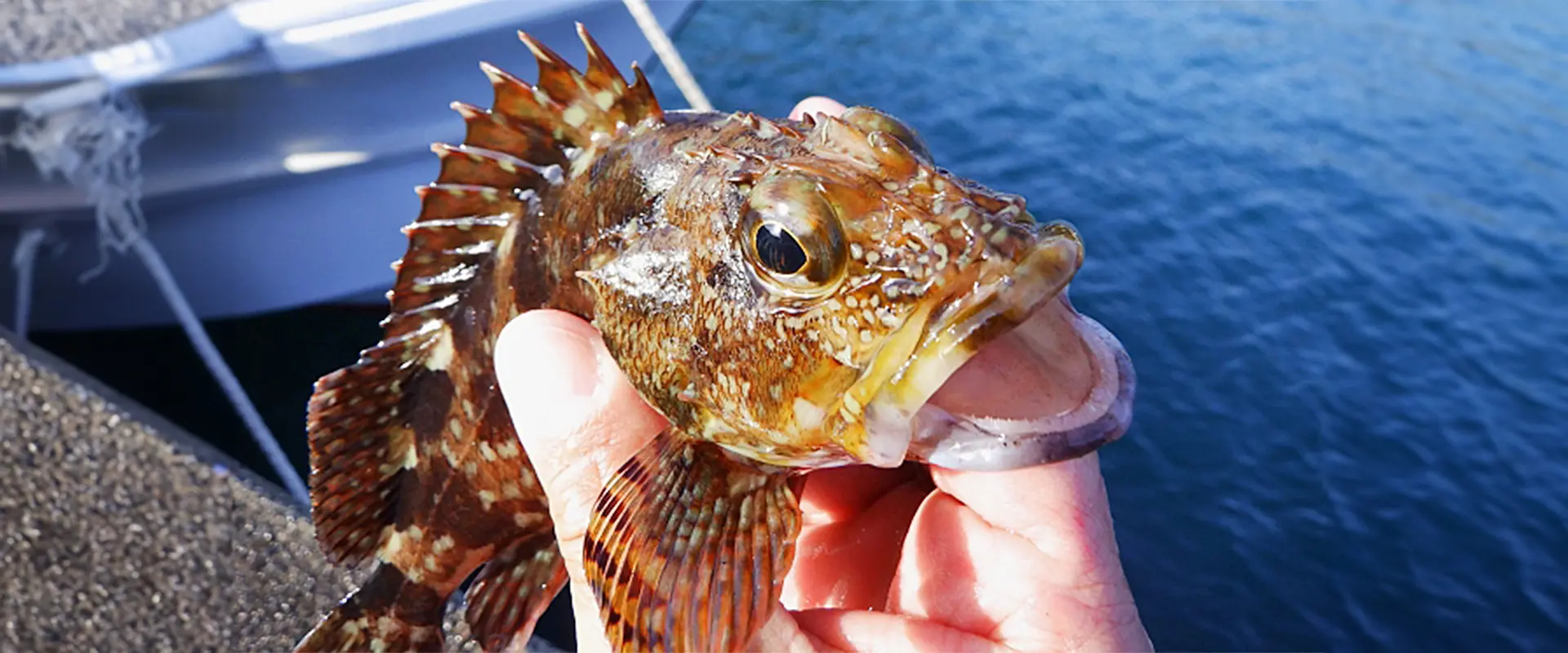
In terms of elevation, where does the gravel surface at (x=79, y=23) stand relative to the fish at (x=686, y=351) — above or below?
above

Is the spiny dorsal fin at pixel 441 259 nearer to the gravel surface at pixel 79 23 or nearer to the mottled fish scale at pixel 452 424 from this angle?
the mottled fish scale at pixel 452 424

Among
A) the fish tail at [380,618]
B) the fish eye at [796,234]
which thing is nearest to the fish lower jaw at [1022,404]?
the fish eye at [796,234]

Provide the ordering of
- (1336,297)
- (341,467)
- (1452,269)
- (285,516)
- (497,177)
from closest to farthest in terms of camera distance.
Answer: (497,177)
(341,467)
(285,516)
(1336,297)
(1452,269)

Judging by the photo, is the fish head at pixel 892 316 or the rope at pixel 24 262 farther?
the rope at pixel 24 262

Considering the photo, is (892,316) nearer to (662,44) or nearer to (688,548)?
(688,548)

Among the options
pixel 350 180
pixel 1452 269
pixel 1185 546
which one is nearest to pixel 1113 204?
pixel 1452 269

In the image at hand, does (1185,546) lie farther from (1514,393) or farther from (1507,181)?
(1507,181)

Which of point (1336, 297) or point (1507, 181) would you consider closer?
point (1336, 297)
